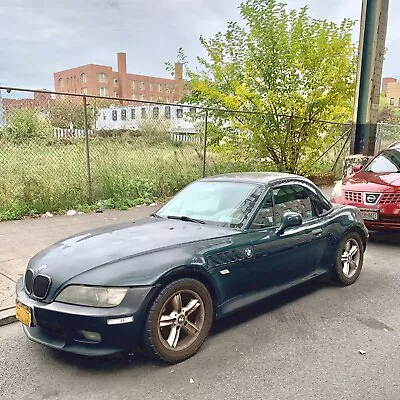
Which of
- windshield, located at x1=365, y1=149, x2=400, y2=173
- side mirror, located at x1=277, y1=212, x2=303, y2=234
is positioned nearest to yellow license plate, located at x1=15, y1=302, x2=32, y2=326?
side mirror, located at x1=277, y1=212, x2=303, y2=234

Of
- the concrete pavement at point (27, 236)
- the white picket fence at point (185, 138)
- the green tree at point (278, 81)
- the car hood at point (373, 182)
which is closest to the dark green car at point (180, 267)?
the concrete pavement at point (27, 236)

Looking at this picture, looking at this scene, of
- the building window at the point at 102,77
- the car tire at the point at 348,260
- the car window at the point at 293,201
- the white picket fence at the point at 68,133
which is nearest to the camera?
the car window at the point at 293,201

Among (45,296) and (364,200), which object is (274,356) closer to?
(45,296)

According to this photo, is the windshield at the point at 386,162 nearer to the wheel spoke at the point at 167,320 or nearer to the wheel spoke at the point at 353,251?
the wheel spoke at the point at 353,251

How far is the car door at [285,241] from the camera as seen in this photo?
3.82 meters

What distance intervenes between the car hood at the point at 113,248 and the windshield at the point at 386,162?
4942 millimetres

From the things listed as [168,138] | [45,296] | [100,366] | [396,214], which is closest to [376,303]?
[396,214]

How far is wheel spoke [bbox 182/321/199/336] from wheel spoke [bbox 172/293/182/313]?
0.49ft

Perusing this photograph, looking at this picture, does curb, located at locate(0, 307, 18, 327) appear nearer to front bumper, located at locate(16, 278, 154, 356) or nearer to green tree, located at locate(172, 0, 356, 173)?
front bumper, located at locate(16, 278, 154, 356)

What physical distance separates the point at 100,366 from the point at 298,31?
33.1ft

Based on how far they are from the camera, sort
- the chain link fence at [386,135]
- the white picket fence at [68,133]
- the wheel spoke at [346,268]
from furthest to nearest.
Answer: the chain link fence at [386,135]
the white picket fence at [68,133]
the wheel spoke at [346,268]

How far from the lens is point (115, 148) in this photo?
903 cm

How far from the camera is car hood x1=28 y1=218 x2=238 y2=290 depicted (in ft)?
9.82

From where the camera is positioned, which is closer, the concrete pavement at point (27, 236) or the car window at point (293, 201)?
the car window at point (293, 201)
